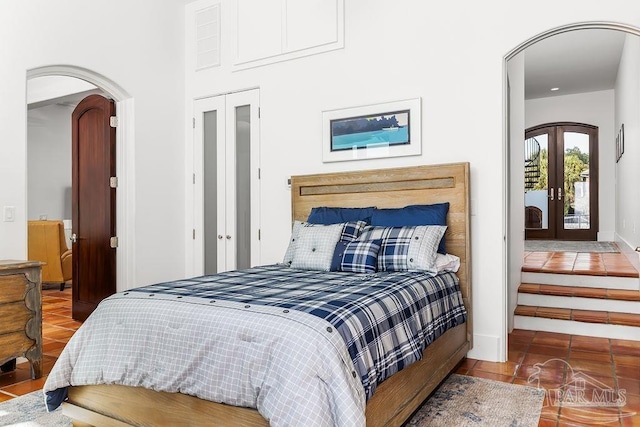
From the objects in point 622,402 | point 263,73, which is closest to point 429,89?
point 263,73

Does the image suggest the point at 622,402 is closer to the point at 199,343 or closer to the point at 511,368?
the point at 511,368

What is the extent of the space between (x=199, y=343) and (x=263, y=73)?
3252 mm

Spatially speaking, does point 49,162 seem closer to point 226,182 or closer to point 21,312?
point 226,182

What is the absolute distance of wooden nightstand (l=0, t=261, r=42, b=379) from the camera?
3.02 m

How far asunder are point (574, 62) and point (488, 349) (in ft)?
17.9

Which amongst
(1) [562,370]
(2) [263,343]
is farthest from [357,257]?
(1) [562,370]

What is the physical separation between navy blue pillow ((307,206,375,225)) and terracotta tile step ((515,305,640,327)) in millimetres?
1853

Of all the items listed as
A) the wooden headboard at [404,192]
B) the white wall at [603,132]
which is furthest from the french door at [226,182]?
the white wall at [603,132]

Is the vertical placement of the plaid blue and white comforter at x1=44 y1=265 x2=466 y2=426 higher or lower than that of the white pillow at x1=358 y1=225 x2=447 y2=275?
lower

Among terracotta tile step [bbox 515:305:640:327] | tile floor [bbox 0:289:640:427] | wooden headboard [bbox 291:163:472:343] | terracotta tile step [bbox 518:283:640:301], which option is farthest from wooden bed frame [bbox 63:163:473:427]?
terracotta tile step [bbox 518:283:640:301]

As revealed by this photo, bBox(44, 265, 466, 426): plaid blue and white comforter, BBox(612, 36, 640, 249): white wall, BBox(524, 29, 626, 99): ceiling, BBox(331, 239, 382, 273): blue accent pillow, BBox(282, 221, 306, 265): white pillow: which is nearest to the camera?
BBox(44, 265, 466, 426): plaid blue and white comforter

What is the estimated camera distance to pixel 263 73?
458 centimetres

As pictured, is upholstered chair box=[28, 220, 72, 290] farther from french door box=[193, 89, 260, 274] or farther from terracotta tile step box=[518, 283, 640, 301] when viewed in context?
terracotta tile step box=[518, 283, 640, 301]

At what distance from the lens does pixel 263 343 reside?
181 cm
